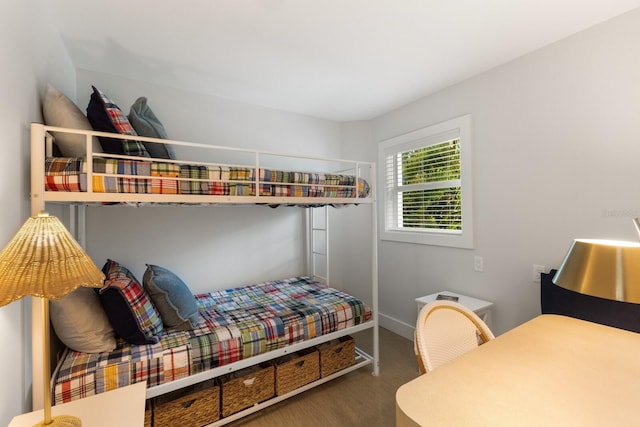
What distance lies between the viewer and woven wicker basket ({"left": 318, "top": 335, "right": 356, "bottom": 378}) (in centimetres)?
211

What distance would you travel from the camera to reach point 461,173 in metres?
2.48

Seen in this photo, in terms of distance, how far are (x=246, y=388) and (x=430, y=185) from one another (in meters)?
2.32

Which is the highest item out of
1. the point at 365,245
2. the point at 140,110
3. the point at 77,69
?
the point at 77,69

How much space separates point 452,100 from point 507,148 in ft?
2.20

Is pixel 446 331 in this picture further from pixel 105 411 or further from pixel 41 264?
pixel 41 264

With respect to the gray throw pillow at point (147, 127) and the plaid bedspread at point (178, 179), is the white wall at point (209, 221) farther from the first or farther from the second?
the plaid bedspread at point (178, 179)

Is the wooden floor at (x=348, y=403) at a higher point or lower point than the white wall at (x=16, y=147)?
lower

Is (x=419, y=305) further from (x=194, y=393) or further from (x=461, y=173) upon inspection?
(x=194, y=393)

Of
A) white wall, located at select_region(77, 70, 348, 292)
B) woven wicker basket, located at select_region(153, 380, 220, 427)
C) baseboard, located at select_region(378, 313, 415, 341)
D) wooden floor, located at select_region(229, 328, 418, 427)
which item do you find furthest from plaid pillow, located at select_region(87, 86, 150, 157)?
baseboard, located at select_region(378, 313, 415, 341)

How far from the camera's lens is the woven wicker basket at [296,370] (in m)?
1.92

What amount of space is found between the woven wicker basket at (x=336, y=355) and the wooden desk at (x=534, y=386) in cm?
130

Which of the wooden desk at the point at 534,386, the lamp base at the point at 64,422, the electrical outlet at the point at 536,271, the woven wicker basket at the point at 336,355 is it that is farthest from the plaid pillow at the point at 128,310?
the electrical outlet at the point at 536,271

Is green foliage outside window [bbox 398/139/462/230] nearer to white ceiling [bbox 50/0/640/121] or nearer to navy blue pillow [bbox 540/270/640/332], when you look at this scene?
white ceiling [bbox 50/0/640/121]

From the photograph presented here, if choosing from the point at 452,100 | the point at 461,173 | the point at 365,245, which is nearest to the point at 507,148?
the point at 461,173
